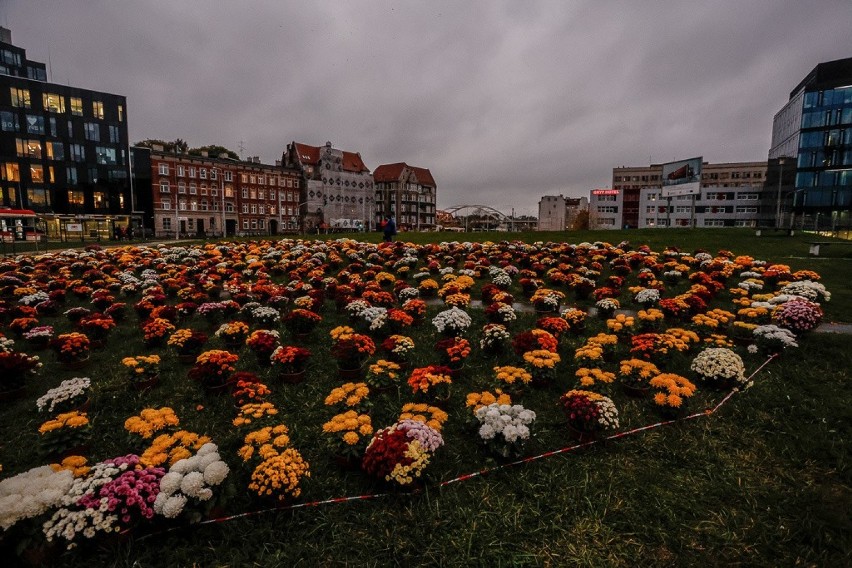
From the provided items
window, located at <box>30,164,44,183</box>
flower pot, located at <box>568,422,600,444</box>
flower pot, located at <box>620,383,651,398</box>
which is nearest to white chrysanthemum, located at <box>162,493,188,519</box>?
flower pot, located at <box>568,422,600,444</box>

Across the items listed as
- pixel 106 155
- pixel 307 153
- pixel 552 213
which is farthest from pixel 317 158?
pixel 552 213

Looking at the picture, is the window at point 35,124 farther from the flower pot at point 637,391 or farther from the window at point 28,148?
the flower pot at point 637,391

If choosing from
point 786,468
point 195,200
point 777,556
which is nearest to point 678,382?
point 786,468

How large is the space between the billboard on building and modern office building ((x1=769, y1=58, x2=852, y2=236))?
28.8m

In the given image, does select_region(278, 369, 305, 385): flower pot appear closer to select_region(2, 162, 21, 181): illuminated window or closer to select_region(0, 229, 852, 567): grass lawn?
select_region(0, 229, 852, 567): grass lawn

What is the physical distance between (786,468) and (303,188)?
311ft

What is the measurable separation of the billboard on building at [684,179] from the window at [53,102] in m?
89.6

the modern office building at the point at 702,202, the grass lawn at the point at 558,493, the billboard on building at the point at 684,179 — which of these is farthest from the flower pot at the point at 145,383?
the modern office building at the point at 702,202

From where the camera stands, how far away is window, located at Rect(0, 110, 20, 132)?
193 feet

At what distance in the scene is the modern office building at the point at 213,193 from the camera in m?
68.6

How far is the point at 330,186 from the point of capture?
95688mm

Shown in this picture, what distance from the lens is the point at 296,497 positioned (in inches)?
175

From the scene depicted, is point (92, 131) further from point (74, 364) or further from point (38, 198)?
point (74, 364)

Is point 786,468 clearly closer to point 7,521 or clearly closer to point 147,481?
point 147,481
